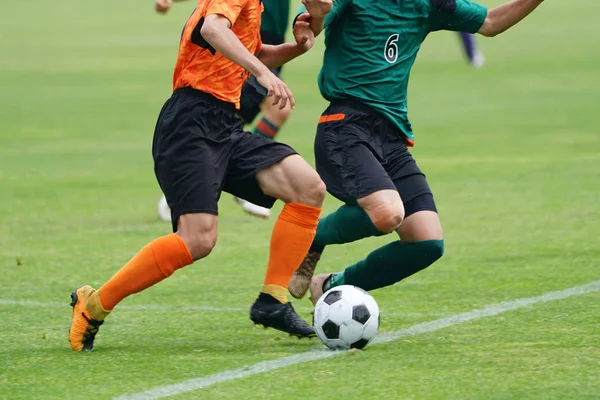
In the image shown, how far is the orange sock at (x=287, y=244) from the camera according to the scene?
632cm

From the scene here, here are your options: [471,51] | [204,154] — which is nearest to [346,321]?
[204,154]

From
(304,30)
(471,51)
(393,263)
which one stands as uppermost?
(304,30)

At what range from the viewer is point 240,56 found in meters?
5.89

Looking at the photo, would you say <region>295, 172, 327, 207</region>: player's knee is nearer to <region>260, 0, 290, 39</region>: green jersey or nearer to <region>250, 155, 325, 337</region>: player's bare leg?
<region>250, 155, 325, 337</region>: player's bare leg

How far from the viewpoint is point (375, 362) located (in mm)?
5773

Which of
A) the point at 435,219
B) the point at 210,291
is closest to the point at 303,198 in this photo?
the point at 435,219

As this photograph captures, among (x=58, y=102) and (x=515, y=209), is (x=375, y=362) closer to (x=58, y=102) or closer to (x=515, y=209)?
(x=515, y=209)

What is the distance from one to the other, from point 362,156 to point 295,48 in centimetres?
61

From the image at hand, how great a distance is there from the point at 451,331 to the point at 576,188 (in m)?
5.47

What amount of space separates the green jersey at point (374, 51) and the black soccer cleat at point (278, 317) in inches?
48.0

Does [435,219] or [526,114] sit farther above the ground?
[435,219]

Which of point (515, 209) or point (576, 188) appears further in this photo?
point (576, 188)

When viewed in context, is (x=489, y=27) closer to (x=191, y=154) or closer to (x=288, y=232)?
(x=288, y=232)

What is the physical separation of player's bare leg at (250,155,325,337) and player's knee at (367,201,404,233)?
0.37 m
